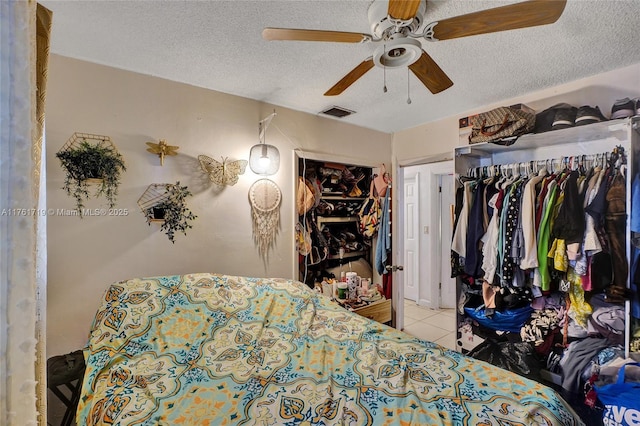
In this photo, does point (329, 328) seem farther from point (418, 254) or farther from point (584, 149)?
point (418, 254)

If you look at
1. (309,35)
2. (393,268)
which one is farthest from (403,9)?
(393,268)

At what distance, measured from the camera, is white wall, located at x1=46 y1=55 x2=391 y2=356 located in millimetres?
1720

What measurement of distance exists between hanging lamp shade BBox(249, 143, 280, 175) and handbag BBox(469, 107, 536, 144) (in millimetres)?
1762

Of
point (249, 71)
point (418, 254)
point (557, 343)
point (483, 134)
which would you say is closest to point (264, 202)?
point (249, 71)

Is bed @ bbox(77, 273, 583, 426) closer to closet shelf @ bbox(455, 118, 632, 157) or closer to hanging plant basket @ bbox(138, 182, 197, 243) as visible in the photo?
hanging plant basket @ bbox(138, 182, 197, 243)

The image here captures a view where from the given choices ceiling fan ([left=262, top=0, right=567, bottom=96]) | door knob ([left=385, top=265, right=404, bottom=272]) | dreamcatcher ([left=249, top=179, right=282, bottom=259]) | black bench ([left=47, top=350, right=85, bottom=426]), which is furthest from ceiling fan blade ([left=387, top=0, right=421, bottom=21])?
door knob ([left=385, top=265, right=404, bottom=272])

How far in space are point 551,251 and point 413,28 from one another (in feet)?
5.75

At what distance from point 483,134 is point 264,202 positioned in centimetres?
196

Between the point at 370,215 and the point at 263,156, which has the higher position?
the point at 263,156

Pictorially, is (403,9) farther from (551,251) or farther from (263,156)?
(551,251)

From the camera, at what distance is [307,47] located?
1.70 metres

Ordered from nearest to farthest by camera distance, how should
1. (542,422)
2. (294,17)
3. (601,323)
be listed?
(542,422) → (294,17) → (601,323)

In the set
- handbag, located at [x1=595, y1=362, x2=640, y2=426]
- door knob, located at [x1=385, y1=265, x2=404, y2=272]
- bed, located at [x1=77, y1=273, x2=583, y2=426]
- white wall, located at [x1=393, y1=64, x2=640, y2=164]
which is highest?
white wall, located at [x1=393, y1=64, x2=640, y2=164]

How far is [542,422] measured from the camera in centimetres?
103
